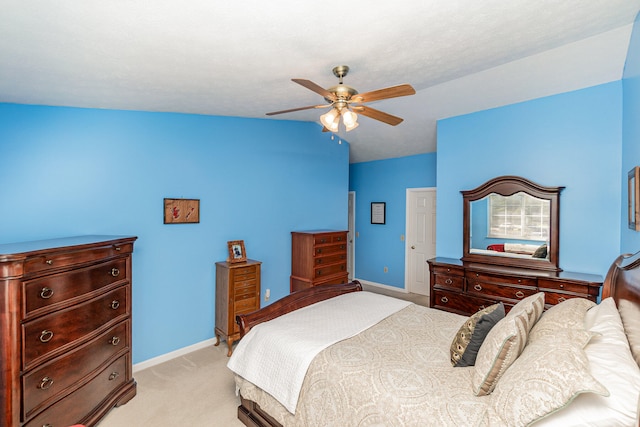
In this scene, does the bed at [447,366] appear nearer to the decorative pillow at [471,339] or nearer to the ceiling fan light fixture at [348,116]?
the decorative pillow at [471,339]

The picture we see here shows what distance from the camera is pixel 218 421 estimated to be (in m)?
2.31

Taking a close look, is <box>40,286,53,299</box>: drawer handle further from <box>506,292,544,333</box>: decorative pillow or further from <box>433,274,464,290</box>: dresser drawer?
<box>433,274,464,290</box>: dresser drawer

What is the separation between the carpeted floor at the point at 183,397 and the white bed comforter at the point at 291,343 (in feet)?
1.88

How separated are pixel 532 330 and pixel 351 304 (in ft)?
4.47

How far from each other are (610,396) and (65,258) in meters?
2.74

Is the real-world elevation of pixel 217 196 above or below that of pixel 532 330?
above

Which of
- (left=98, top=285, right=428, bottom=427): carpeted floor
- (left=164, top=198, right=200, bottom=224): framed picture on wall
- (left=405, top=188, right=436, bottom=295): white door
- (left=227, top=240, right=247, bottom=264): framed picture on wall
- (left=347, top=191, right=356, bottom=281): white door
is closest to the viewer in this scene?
(left=98, top=285, right=428, bottom=427): carpeted floor

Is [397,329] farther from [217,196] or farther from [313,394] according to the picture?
[217,196]

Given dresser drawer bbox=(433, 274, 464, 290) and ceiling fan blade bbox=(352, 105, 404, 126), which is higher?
ceiling fan blade bbox=(352, 105, 404, 126)

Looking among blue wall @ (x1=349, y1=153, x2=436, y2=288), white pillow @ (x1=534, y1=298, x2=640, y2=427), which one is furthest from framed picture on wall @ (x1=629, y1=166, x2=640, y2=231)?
blue wall @ (x1=349, y1=153, x2=436, y2=288)

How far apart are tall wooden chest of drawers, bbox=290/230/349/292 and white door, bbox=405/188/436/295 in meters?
1.58

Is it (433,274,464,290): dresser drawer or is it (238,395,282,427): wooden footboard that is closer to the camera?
(238,395,282,427): wooden footboard

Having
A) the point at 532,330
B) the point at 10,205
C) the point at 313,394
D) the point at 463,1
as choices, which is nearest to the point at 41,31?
the point at 10,205

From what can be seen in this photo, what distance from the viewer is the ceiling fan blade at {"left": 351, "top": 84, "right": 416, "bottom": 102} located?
6.56ft
